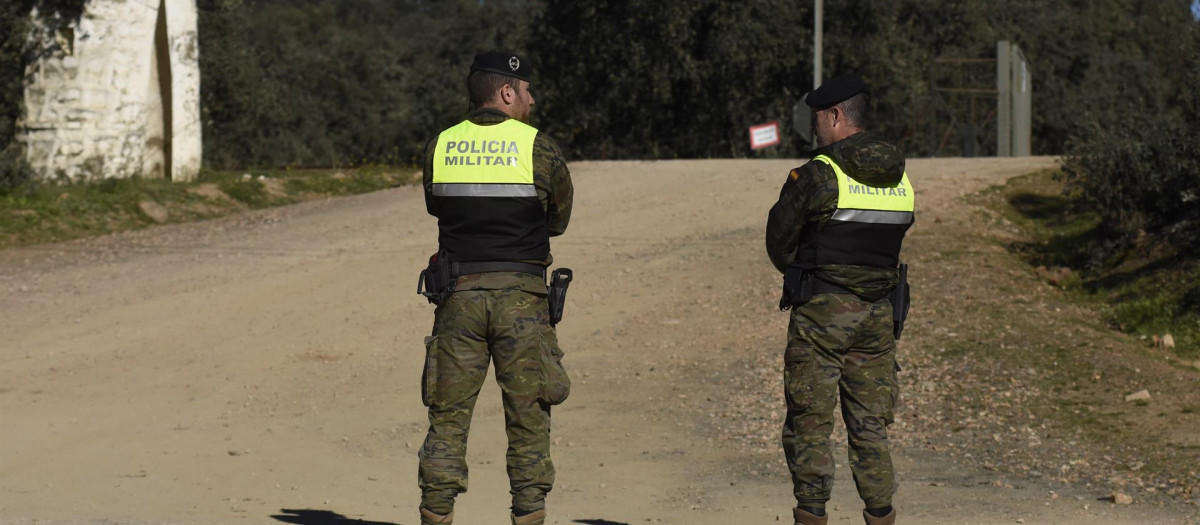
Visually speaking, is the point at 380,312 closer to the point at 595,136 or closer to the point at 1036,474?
the point at 1036,474

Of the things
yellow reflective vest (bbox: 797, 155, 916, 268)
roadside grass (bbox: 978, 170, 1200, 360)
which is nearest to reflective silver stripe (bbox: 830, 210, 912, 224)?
yellow reflective vest (bbox: 797, 155, 916, 268)

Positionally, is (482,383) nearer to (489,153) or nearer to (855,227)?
(489,153)

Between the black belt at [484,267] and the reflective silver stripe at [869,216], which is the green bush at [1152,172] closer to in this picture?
the reflective silver stripe at [869,216]

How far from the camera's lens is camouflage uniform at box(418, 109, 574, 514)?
5.20 metres

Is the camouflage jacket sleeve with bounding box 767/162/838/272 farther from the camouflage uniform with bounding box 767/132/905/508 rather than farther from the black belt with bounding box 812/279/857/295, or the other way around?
Answer: the black belt with bounding box 812/279/857/295

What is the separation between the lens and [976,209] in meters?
13.9

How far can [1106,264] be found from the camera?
12.0 m

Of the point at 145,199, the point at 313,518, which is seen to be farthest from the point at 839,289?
the point at 145,199

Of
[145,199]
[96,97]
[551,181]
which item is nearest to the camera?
[551,181]

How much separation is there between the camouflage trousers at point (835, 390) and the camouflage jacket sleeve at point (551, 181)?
946mm

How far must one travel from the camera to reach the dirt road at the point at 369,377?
6883 mm

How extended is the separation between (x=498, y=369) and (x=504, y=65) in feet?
3.68

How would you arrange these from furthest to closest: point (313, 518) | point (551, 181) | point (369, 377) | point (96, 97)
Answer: point (96, 97), point (369, 377), point (313, 518), point (551, 181)

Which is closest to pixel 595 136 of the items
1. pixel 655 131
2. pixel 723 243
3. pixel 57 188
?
pixel 655 131
